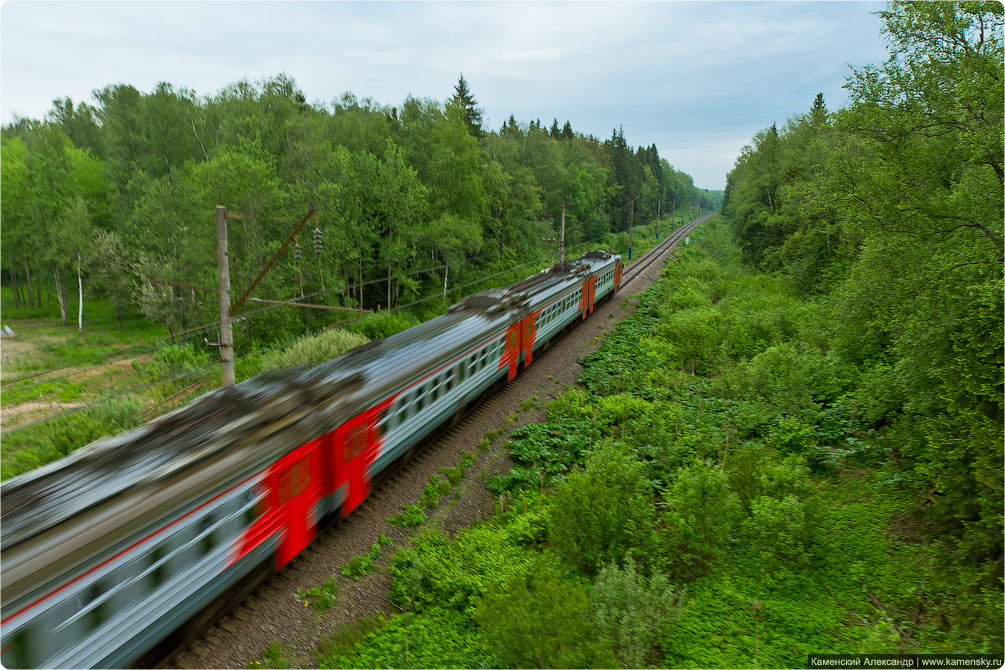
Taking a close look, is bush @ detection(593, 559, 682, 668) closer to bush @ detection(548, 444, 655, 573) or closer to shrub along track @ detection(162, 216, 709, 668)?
bush @ detection(548, 444, 655, 573)

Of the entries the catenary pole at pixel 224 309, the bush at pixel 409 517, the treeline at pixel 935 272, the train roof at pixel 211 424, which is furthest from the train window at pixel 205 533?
the treeline at pixel 935 272

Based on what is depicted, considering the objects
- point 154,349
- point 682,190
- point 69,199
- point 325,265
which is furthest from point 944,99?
point 682,190

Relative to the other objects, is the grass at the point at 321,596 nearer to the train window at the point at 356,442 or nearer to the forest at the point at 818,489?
the forest at the point at 818,489

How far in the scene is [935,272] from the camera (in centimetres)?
881

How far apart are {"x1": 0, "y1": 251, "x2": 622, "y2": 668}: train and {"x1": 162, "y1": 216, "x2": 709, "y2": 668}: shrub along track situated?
431mm

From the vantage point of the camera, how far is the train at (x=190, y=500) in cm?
488

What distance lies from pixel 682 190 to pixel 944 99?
15381 centimetres

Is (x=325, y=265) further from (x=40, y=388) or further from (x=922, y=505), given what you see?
(x=922, y=505)

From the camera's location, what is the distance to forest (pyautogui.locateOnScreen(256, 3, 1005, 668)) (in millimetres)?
6223

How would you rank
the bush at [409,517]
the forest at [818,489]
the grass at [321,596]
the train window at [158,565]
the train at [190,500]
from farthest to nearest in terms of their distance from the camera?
the bush at [409,517], the grass at [321,596], the forest at [818,489], the train window at [158,565], the train at [190,500]

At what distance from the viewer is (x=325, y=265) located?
81.5ft

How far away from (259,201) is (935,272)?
22906mm

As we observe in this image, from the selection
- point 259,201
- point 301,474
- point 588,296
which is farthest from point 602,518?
point 259,201

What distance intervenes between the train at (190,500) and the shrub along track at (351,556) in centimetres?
43
